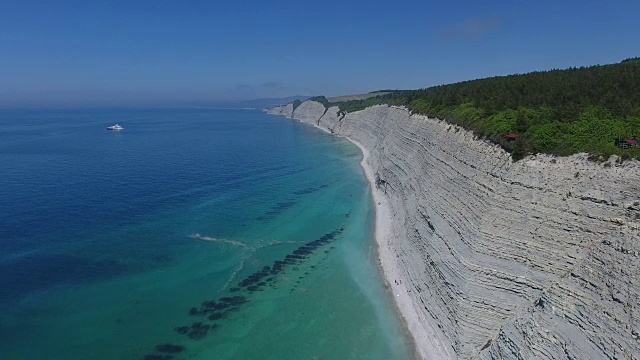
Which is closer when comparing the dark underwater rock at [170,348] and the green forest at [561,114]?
the green forest at [561,114]

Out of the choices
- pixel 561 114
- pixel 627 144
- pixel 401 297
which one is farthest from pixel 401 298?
pixel 627 144

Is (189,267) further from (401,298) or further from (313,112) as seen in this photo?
(313,112)

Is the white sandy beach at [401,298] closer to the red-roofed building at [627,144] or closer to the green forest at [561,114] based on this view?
the green forest at [561,114]

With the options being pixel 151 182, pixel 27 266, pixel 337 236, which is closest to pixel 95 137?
pixel 151 182

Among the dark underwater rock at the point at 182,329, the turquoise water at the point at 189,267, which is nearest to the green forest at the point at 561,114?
the turquoise water at the point at 189,267

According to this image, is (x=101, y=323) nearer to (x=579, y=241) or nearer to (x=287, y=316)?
(x=287, y=316)
